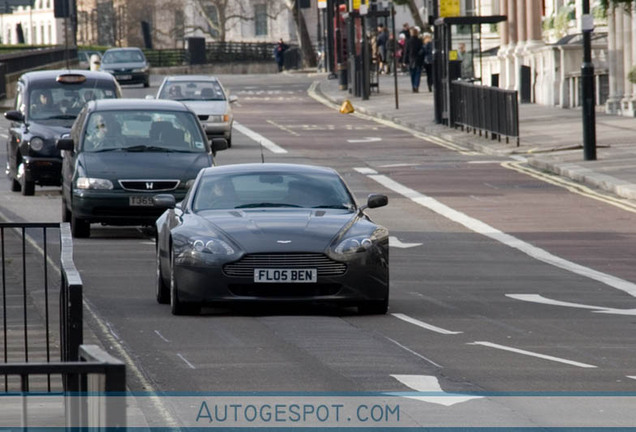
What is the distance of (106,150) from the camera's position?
68.4ft

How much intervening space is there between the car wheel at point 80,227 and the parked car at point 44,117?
4967 mm

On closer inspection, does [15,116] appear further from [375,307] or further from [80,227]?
[375,307]

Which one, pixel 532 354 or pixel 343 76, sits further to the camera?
pixel 343 76

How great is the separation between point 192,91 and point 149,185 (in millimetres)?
18500

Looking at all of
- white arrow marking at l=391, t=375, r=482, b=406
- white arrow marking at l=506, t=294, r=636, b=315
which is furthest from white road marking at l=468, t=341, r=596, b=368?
white arrow marking at l=506, t=294, r=636, b=315

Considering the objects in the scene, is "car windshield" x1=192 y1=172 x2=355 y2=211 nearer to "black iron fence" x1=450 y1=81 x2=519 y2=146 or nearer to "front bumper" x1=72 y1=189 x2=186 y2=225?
"front bumper" x1=72 y1=189 x2=186 y2=225

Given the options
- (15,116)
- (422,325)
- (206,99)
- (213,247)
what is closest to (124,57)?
(206,99)

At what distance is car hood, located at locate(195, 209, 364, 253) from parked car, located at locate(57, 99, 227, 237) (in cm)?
585

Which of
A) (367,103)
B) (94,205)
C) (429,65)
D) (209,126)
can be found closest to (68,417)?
(94,205)

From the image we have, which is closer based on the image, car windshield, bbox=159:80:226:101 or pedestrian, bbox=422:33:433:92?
car windshield, bbox=159:80:226:101

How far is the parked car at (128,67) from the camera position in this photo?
67938 mm

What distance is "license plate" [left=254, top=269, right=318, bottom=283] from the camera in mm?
13188

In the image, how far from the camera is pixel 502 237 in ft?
66.0

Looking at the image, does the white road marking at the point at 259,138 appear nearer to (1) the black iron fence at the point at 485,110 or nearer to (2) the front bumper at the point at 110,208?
(1) the black iron fence at the point at 485,110
